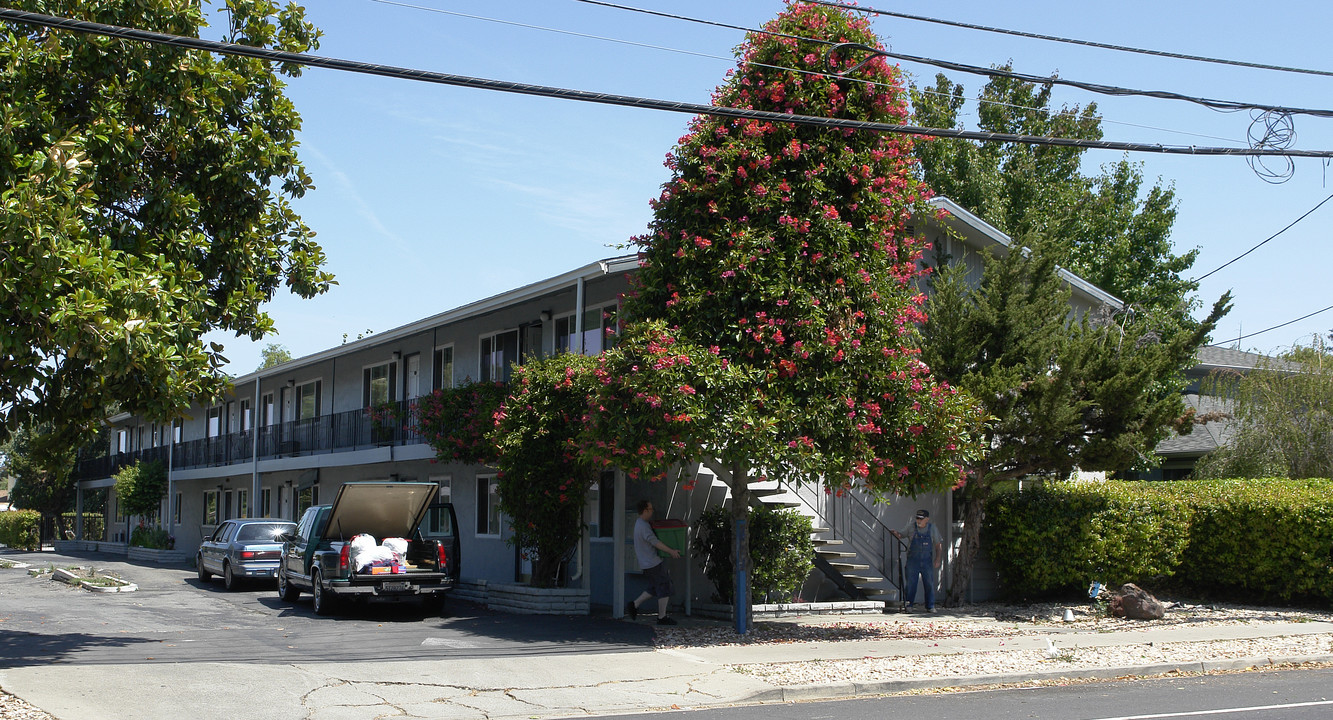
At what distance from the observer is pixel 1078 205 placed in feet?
117

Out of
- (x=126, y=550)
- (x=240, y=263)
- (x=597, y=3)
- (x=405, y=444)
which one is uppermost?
(x=597, y=3)

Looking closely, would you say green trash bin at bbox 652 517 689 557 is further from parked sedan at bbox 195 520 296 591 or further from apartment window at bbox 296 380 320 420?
apartment window at bbox 296 380 320 420

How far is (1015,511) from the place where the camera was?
18.2m

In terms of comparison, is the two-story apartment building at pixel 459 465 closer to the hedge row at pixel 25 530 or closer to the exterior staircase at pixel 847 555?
the exterior staircase at pixel 847 555

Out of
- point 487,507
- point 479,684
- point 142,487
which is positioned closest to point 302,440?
point 487,507

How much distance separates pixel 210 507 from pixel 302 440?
45.6ft

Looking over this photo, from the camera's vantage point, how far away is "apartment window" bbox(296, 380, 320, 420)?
32.0 m

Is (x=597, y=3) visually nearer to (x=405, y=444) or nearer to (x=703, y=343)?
(x=703, y=343)

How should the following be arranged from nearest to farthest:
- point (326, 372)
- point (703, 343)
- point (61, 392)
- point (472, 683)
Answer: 1. point (472, 683)
2. point (61, 392)
3. point (703, 343)
4. point (326, 372)

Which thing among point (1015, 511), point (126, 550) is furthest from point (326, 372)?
point (1015, 511)

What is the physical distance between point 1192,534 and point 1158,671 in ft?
25.0

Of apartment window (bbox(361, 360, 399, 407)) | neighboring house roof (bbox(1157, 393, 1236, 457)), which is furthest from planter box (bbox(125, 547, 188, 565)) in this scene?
neighboring house roof (bbox(1157, 393, 1236, 457))

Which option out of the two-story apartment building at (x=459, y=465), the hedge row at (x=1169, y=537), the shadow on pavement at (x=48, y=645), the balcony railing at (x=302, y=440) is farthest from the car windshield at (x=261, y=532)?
the hedge row at (x=1169, y=537)

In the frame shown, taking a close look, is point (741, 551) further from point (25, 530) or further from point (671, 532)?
point (25, 530)
